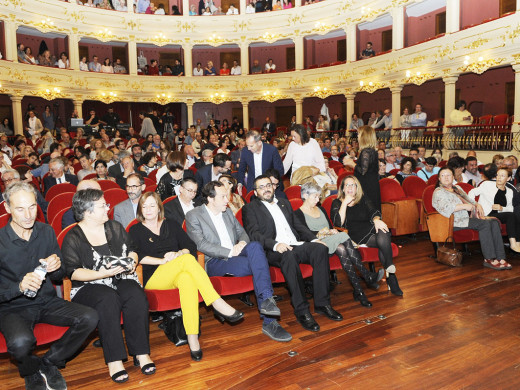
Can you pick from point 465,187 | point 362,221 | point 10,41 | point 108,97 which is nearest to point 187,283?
point 362,221

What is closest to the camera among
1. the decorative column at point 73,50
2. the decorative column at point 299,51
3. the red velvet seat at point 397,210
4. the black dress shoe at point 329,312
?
the black dress shoe at point 329,312

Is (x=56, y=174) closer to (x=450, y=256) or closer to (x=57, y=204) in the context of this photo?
(x=57, y=204)

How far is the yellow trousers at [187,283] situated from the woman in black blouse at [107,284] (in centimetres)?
18

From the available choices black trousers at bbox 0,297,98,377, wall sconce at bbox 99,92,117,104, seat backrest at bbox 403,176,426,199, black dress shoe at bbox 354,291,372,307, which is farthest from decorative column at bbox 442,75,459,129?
black trousers at bbox 0,297,98,377

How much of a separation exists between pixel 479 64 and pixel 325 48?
27.8 ft

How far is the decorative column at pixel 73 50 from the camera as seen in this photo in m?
15.6

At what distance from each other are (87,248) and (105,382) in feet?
2.49

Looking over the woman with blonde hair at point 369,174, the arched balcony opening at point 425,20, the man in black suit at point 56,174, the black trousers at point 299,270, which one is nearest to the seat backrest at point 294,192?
the woman with blonde hair at point 369,174

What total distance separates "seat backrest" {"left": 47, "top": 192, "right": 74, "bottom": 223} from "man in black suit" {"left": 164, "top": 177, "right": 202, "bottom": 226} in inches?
43.7

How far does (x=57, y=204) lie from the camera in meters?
4.10

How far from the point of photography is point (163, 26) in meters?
17.4

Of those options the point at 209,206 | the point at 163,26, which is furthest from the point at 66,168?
the point at 163,26

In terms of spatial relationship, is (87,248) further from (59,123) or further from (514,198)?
(59,123)

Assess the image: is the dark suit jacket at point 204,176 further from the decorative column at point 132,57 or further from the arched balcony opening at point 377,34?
the decorative column at point 132,57
